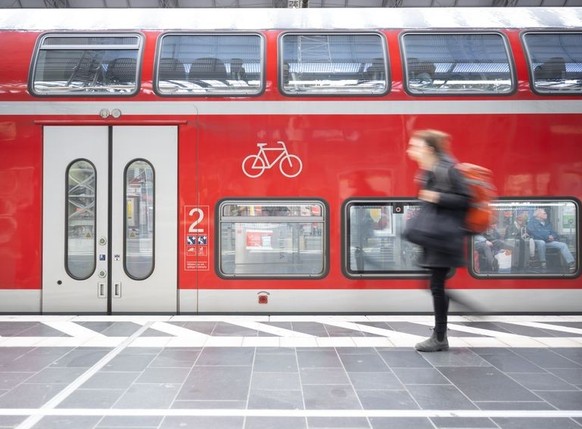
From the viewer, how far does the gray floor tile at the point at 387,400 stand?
151 inches

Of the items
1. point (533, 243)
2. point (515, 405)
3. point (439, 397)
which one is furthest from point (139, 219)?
point (533, 243)

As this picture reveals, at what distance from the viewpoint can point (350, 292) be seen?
6.56 metres

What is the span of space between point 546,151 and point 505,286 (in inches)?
72.5

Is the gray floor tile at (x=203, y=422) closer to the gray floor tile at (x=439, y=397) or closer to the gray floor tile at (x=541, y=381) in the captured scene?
the gray floor tile at (x=439, y=397)

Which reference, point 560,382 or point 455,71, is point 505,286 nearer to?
point 560,382

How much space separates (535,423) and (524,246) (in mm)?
3608

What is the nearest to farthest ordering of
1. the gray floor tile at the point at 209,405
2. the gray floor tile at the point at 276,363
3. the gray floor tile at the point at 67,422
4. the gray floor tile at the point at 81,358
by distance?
the gray floor tile at the point at 67,422 → the gray floor tile at the point at 209,405 → the gray floor tile at the point at 276,363 → the gray floor tile at the point at 81,358

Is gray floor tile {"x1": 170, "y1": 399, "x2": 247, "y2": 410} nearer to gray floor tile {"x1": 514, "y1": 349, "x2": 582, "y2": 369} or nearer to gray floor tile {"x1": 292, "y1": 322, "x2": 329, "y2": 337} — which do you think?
gray floor tile {"x1": 292, "y1": 322, "x2": 329, "y2": 337}

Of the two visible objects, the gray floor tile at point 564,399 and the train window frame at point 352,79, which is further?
the train window frame at point 352,79

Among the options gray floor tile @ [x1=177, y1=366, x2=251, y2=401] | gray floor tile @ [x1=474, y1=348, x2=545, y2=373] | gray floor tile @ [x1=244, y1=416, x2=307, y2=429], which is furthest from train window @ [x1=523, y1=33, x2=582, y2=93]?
gray floor tile @ [x1=244, y1=416, x2=307, y2=429]

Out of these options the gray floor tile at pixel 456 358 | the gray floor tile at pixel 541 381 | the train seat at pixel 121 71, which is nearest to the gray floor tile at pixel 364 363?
the gray floor tile at pixel 456 358

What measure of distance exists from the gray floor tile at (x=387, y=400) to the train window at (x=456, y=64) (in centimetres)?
394

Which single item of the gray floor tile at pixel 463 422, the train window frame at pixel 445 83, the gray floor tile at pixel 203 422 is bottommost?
the gray floor tile at pixel 463 422

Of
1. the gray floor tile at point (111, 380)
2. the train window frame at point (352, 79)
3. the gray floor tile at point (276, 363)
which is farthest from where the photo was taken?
the train window frame at point (352, 79)
